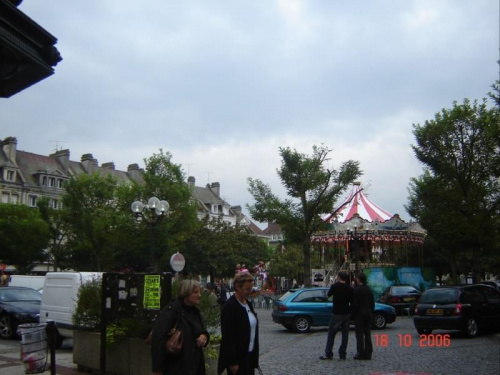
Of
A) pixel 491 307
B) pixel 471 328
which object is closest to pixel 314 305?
pixel 471 328

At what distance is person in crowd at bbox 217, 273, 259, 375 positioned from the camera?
5441 mm

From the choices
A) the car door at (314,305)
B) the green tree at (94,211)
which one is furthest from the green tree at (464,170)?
the green tree at (94,211)

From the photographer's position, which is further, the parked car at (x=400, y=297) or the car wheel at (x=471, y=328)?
the parked car at (x=400, y=297)

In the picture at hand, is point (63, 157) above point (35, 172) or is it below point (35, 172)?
above

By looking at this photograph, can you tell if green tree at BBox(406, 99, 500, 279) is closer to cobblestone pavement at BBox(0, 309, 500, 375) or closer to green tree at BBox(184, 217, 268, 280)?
cobblestone pavement at BBox(0, 309, 500, 375)

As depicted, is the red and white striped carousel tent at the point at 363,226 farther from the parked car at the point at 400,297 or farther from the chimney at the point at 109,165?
the chimney at the point at 109,165

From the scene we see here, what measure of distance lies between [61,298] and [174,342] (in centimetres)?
979

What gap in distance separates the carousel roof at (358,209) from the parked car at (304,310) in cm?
1358

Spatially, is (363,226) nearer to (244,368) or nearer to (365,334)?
(365,334)

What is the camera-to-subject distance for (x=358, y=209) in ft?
107

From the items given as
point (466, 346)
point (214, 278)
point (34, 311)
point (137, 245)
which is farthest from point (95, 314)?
point (214, 278)

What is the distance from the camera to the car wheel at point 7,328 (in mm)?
15953

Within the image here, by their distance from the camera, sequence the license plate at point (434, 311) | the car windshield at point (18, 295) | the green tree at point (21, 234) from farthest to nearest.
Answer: the green tree at point (21, 234), the car windshield at point (18, 295), the license plate at point (434, 311)
